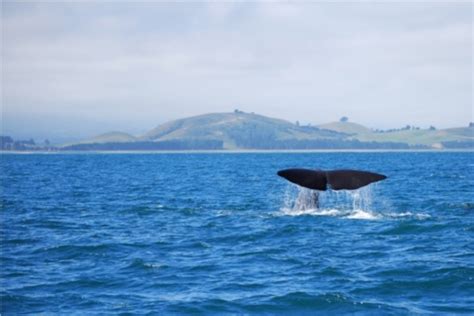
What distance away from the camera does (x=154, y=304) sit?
1268 cm

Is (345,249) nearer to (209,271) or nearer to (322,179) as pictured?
(322,179)

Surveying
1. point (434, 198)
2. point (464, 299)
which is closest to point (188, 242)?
point (464, 299)

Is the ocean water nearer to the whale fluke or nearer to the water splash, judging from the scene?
the water splash

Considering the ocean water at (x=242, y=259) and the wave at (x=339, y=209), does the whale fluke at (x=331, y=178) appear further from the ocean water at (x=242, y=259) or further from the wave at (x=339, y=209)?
the wave at (x=339, y=209)

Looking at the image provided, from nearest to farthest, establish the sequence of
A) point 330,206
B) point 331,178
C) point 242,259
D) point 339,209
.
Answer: point 242,259 < point 331,178 < point 339,209 < point 330,206

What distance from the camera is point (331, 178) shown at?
61.6 ft

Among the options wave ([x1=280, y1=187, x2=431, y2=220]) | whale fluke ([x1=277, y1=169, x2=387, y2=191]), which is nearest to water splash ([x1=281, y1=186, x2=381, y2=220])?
wave ([x1=280, y1=187, x2=431, y2=220])

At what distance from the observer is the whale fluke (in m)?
18.3

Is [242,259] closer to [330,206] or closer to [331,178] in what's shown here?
[331,178]

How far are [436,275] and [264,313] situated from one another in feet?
14.8

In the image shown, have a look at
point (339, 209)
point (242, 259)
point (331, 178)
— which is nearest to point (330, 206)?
point (339, 209)

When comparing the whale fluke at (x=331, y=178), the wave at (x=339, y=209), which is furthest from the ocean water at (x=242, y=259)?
the whale fluke at (x=331, y=178)

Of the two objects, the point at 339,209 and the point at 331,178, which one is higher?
the point at 331,178

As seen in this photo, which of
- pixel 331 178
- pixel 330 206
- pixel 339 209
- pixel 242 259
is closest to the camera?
pixel 242 259
